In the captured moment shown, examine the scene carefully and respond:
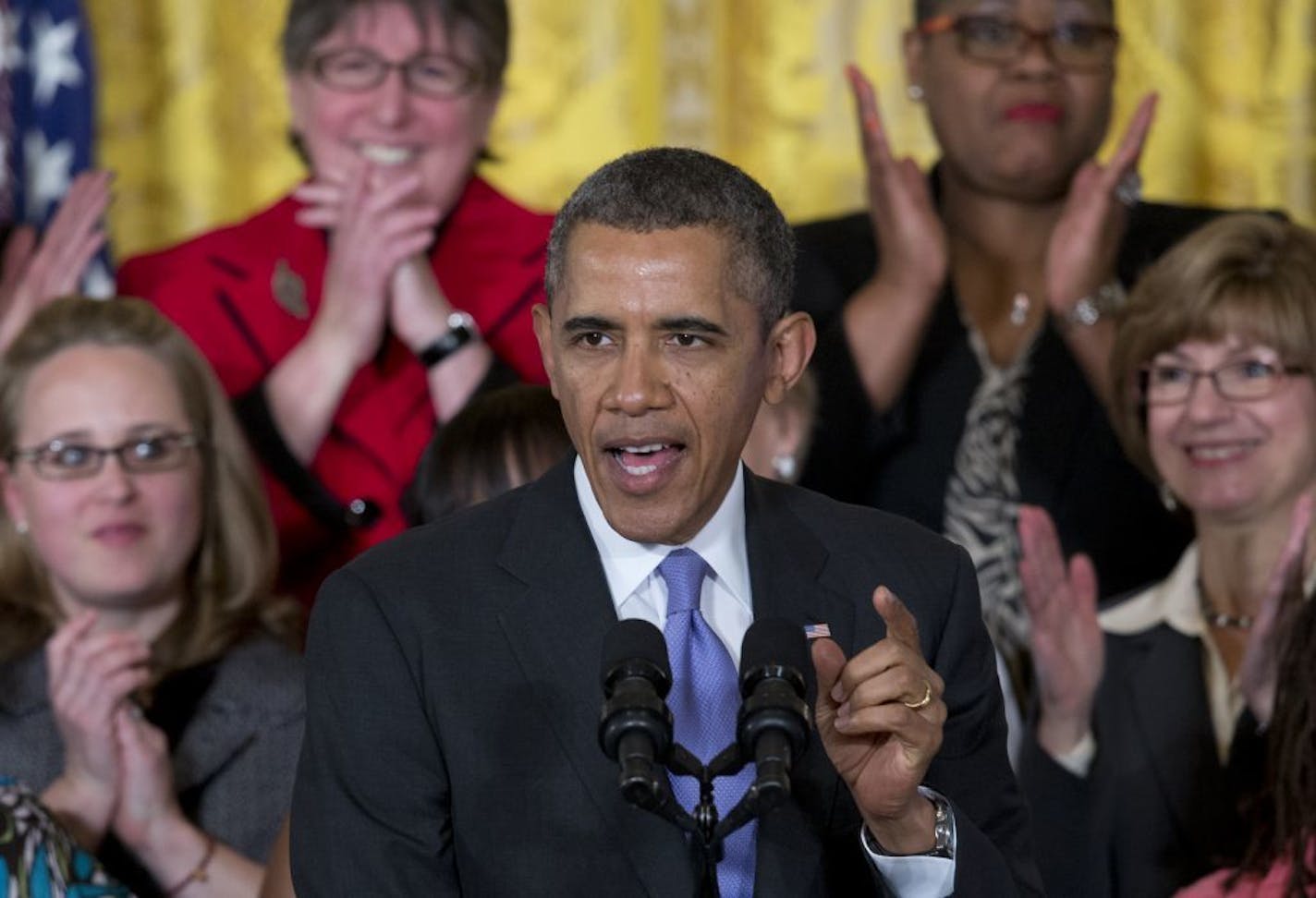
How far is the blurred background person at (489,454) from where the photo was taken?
10.1ft

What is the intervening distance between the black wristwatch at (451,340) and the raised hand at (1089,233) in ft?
3.39

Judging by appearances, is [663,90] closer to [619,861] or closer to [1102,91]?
[1102,91]

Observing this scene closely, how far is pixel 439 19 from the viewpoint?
396 cm

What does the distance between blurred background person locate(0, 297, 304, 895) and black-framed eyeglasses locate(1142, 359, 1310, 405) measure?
143 cm

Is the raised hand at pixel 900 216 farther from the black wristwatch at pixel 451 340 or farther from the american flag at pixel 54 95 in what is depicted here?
the american flag at pixel 54 95

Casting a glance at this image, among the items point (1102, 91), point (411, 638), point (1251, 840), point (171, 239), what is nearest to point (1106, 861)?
point (1251, 840)

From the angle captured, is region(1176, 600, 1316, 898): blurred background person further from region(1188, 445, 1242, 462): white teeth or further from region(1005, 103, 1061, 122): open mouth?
region(1005, 103, 1061, 122): open mouth

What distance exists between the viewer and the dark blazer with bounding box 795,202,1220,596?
13.2ft

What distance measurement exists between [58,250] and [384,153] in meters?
0.66

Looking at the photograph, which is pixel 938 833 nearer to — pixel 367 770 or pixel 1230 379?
pixel 367 770

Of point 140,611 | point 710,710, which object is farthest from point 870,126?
point 710,710

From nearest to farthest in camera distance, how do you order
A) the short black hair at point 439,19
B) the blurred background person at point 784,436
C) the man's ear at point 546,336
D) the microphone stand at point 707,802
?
the microphone stand at point 707,802, the man's ear at point 546,336, the blurred background person at point 784,436, the short black hair at point 439,19

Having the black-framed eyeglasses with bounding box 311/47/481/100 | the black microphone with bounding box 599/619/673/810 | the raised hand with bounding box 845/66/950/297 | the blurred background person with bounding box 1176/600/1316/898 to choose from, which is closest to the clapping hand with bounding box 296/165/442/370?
the black-framed eyeglasses with bounding box 311/47/481/100

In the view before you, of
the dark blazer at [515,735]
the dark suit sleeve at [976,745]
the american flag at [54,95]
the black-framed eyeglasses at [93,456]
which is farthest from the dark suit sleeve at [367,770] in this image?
the american flag at [54,95]
